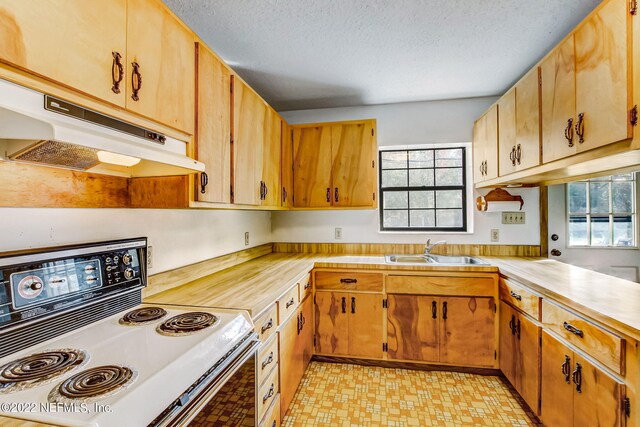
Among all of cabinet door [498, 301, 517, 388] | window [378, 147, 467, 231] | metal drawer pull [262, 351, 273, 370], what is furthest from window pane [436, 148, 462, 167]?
metal drawer pull [262, 351, 273, 370]

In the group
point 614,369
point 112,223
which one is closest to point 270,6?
point 112,223

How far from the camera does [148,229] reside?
1593mm

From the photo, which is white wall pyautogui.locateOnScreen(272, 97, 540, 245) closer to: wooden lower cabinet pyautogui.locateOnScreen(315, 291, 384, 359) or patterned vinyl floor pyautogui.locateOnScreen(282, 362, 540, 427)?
wooden lower cabinet pyautogui.locateOnScreen(315, 291, 384, 359)

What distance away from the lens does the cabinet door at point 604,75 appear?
3.98 ft

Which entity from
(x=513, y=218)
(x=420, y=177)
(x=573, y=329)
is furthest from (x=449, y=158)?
(x=573, y=329)

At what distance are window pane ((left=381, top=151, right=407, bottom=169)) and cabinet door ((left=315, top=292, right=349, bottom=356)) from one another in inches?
57.6

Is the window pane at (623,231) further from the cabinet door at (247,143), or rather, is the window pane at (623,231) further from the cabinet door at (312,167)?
the cabinet door at (247,143)

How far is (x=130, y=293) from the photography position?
1.36 metres

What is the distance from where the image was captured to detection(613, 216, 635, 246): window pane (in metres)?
2.44

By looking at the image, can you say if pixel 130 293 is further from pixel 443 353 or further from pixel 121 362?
pixel 443 353

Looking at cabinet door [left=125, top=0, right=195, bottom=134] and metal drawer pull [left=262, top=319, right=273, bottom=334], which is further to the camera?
metal drawer pull [left=262, top=319, right=273, bottom=334]

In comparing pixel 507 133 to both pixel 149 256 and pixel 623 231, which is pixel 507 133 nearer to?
pixel 623 231

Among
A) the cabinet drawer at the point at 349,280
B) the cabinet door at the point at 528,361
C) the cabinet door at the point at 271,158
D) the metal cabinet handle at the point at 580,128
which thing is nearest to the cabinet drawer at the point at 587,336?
the cabinet door at the point at 528,361

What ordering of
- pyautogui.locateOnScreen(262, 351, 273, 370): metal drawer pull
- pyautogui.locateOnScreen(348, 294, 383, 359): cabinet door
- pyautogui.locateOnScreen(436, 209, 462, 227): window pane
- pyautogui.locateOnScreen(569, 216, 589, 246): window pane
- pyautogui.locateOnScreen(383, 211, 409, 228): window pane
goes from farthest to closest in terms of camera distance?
pyautogui.locateOnScreen(383, 211, 409, 228): window pane, pyautogui.locateOnScreen(436, 209, 462, 227): window pane, pyautogui.locateOnScreen(569, 216, 589, 246): window pane, pyautogui.locateOnScreen(348, 294, 383, 359): cabinet door, pyautogui.locateOnScreen(262, 351, 273, 370): metal drawer pull
